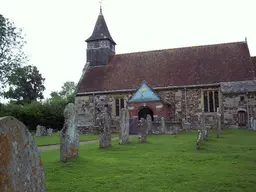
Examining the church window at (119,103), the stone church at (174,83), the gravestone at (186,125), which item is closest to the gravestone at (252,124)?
the stone church at (174,83)

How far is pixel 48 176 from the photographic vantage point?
6.96 m

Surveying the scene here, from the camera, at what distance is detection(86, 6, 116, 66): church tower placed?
3250cm

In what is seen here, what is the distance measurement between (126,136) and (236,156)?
6.43 meters

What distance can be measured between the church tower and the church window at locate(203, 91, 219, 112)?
12778 millimetres

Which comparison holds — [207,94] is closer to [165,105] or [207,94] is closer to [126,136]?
[165,105]

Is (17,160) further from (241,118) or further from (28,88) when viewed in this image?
(28,88)

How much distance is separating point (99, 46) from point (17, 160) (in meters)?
30.5

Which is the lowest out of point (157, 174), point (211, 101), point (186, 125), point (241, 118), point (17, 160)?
point (157, 174)

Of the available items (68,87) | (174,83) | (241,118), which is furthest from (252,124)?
(68,87)

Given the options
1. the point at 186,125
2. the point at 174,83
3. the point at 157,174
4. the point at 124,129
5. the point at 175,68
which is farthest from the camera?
the point at 175,68

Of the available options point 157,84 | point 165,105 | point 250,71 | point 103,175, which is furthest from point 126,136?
point 250,71

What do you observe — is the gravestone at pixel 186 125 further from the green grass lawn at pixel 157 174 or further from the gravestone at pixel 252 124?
the green grass lawn at pixel 157 174

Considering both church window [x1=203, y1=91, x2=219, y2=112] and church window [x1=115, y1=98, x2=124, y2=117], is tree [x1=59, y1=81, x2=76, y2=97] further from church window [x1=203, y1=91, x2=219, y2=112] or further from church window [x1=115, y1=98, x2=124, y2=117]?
church window [x1=203, y1=91, x2=219, y2=112]

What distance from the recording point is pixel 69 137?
9.23 m
